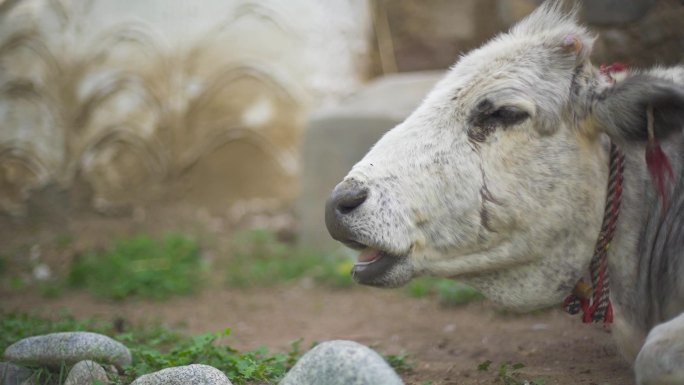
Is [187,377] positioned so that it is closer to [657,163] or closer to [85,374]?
[85,374]

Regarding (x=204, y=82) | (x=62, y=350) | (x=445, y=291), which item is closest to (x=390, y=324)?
(x=445, y=291)

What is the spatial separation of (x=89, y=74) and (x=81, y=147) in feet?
2.21

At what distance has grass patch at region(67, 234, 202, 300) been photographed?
573cm

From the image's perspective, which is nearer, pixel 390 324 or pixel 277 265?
pixel 390 324

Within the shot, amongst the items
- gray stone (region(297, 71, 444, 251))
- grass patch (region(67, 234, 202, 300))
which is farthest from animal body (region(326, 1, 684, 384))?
grass patch (region(67, 234, 202, 300))

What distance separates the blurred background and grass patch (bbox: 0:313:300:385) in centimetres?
282

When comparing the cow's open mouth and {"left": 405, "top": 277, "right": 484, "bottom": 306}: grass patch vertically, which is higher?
the cow's open mouth

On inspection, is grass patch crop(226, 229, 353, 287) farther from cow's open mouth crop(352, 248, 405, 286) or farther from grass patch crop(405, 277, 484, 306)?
cow's open mouth crop(352, 248, 405, 286)

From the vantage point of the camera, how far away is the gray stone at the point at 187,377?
287 centimetres

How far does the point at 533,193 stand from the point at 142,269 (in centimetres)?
386

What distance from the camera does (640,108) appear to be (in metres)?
2.81

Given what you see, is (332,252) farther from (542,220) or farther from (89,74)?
(542,220)

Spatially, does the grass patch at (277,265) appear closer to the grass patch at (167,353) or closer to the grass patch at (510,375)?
the grass patch at (167,353)

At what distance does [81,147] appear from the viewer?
7.39 meters
